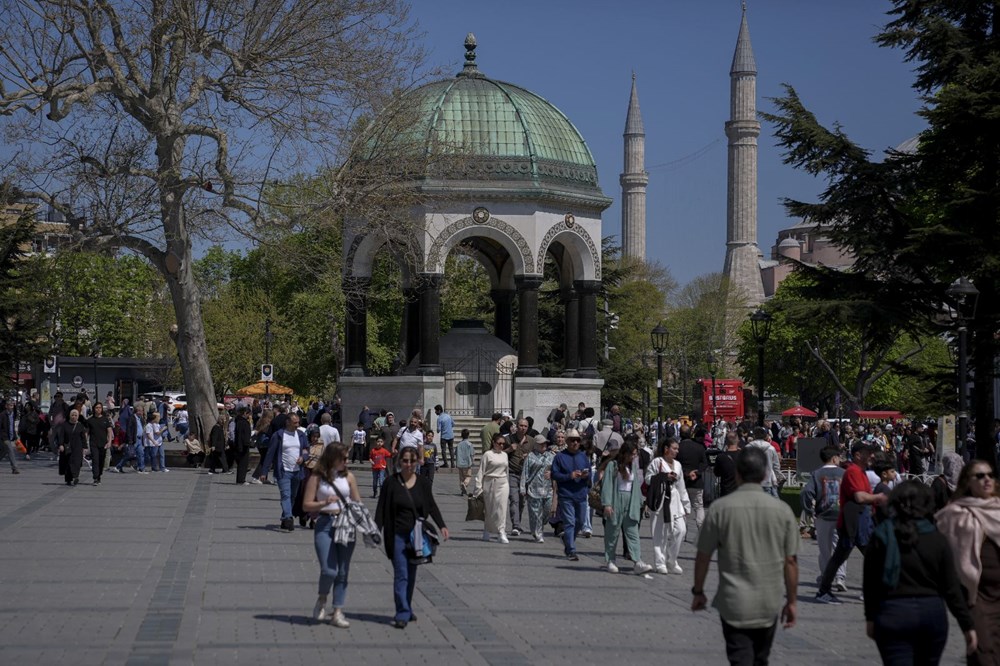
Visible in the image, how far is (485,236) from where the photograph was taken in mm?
40094

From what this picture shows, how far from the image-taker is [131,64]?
3162cm

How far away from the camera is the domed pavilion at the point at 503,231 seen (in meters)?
39.1

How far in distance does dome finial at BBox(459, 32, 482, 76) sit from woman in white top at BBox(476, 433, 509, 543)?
24.0m

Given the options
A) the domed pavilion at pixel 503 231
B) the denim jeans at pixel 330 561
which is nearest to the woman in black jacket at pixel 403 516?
the denim jeans at pixel 330 561

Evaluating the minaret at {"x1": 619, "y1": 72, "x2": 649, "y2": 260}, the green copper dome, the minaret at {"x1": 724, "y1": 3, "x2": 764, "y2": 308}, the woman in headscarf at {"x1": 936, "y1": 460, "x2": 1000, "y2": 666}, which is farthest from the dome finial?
the minaret at {"x1": 619, "y1": 72, "x2": 649, "y2": 260}

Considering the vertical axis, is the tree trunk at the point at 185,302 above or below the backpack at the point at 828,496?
above

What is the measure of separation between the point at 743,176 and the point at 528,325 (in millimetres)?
110566

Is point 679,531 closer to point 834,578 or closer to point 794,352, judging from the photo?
point 834,578

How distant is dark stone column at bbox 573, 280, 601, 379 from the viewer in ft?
135

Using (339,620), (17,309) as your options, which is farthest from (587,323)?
(339,620)

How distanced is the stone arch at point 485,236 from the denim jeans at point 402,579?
2666 cm

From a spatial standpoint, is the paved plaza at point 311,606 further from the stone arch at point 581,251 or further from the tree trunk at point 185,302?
the stone arch at point 581,251

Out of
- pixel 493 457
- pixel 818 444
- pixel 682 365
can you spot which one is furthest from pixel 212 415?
pixel 682 365

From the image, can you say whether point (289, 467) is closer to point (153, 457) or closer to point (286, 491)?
point (286, 491)
